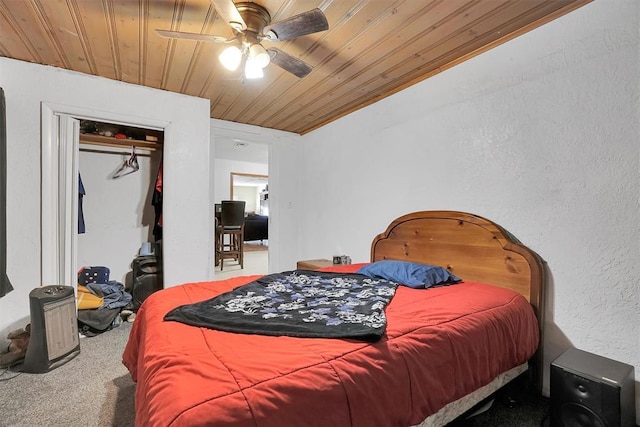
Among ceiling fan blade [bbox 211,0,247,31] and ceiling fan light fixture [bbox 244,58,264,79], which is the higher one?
ceiling fan blade [bbox 211,0,247,31]

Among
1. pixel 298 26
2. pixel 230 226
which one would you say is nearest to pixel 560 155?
pixel 298 26

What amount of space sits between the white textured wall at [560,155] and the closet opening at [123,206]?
2.85 meters

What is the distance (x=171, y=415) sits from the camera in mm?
735

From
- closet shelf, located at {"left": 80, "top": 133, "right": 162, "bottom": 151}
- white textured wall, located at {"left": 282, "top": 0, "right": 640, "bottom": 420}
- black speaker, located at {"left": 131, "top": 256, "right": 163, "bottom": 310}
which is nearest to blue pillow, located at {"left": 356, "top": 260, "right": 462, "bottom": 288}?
white textured wall, located at {"left": 282, "top": 0, "right": 640, "bottom": 420}

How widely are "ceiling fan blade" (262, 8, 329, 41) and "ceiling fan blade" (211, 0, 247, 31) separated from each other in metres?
0.14

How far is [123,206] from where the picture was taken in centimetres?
351

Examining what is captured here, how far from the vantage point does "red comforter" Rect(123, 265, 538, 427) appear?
0.79 meters

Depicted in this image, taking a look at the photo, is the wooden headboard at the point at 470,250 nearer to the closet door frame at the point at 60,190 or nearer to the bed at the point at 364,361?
the bed at the point at 364,361

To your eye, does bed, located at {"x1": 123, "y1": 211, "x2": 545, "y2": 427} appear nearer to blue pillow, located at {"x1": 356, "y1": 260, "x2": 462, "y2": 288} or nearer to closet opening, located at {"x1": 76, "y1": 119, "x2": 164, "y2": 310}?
blue pillow, located at {"x1": 356, "y1": 260, "x2": 462, "y2": 288}

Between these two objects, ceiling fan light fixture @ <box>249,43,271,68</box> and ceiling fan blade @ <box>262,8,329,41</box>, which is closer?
ceiling fan blade @ <box>262,8,329,41</box>

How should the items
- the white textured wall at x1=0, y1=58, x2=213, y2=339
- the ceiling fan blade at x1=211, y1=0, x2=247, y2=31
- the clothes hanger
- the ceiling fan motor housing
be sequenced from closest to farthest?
1. the ceiling fan blade at x1=211, y1=0, x2=247, y2=31
2. the ceiling fan motor housing
3. the white textured wall at x1=0, y1=58, x2=213, y2=339
4. the clothes hanger

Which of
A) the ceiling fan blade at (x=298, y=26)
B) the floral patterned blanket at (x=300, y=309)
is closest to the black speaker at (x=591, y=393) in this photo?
the floral patterned blanket at (x=300, y=309)

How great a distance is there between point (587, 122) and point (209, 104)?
3.18 metres

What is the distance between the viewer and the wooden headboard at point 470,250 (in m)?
1.84
